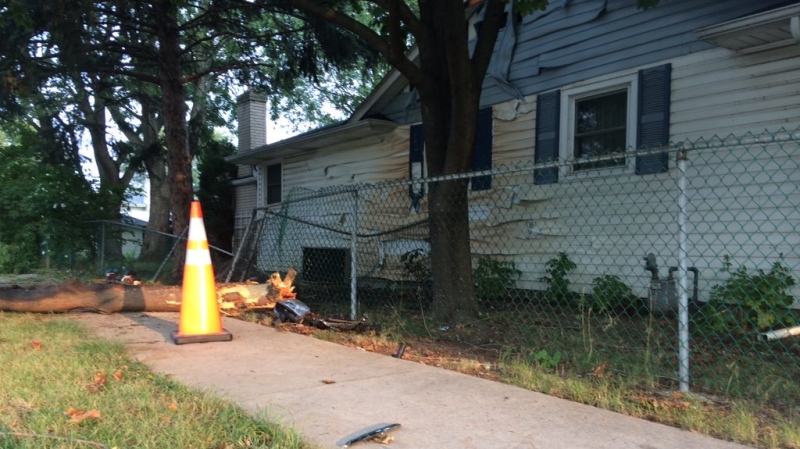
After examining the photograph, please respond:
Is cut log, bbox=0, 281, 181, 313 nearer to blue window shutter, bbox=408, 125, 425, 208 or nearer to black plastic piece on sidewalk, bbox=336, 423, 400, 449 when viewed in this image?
blue window shutter, bbox=408, 125, 425, 208

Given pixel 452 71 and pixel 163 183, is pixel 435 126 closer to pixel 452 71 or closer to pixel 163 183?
pixel 452 71

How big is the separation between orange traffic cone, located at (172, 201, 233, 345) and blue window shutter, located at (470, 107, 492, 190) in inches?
205

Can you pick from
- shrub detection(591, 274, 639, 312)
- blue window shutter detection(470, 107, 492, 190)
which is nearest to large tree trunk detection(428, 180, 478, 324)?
shrub detection(591, 274, 639, 312)

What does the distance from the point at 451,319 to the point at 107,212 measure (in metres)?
10.6

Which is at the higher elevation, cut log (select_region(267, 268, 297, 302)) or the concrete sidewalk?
cut log (select_region(267, 268, 297, 302))

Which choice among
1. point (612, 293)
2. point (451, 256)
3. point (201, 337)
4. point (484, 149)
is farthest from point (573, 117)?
point (201, 337)

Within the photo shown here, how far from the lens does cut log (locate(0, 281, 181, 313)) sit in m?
6.71

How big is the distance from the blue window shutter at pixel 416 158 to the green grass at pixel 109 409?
6.53 metres

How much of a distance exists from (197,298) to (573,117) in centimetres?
571

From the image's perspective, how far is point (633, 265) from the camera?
7.55 m

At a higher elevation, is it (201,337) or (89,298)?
(89,298)

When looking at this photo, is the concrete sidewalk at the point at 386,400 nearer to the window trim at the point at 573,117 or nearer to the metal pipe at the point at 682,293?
the metal pipe at the point at 682,293

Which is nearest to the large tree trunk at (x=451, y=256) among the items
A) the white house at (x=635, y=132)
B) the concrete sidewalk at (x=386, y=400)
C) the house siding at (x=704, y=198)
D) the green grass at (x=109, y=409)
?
the white house at (x=635, y=132)

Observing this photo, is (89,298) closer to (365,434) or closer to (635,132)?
(365,434)
